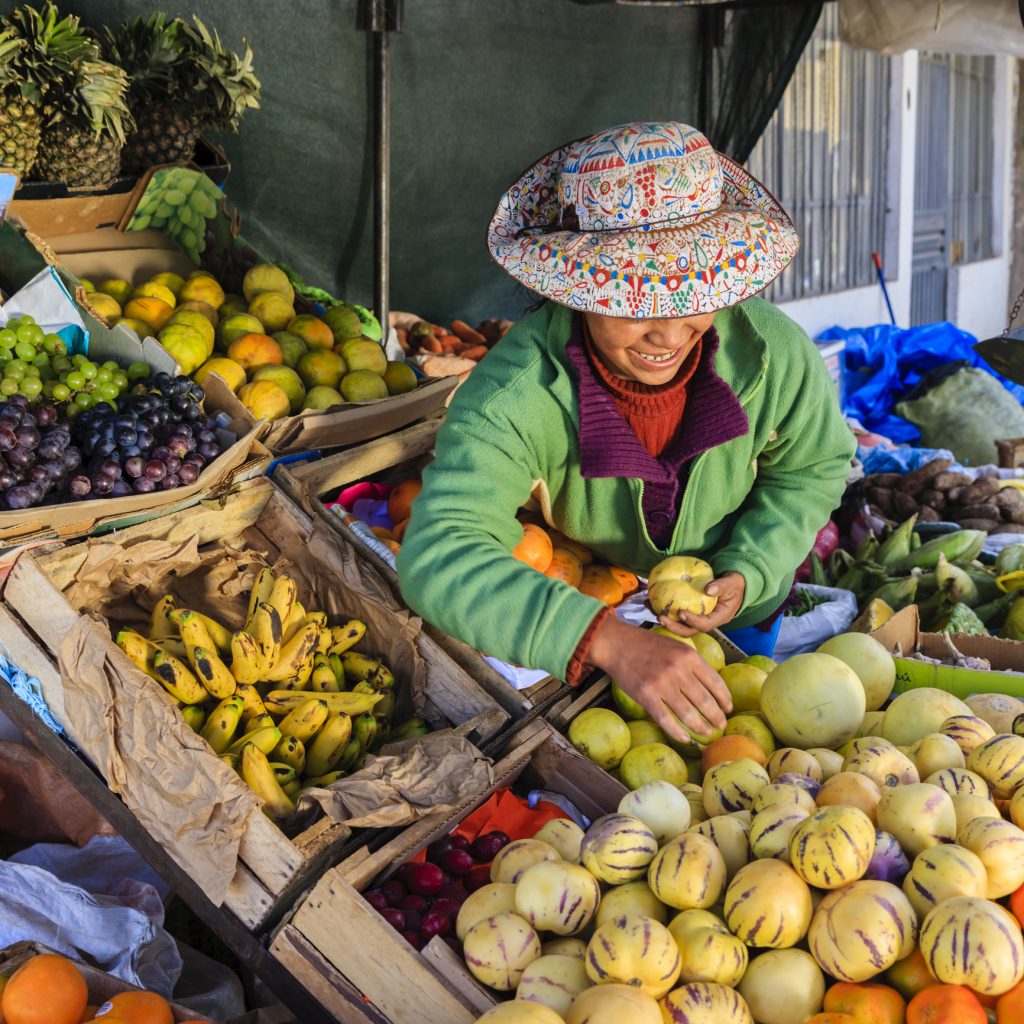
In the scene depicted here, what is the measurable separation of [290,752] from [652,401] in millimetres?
1002

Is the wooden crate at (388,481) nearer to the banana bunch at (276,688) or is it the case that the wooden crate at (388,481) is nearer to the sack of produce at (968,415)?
the banana bunch at (276,688)

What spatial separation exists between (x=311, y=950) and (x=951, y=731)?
3.67ft

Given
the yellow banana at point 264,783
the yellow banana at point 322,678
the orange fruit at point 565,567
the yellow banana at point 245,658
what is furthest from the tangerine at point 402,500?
the yellow banana at point 264,783

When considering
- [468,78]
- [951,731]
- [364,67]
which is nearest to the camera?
[951,731]

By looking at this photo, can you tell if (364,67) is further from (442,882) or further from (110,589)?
(442,882)

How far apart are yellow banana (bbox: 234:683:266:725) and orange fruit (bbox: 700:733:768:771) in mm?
881

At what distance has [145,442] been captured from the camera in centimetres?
245

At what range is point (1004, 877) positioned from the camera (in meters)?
1.43

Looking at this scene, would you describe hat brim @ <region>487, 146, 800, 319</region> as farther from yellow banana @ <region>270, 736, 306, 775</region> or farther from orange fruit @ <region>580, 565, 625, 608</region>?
yellow banana @ <region>270, 736, 306, 775</region>

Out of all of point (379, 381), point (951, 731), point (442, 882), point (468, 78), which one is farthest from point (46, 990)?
point (468, 78)

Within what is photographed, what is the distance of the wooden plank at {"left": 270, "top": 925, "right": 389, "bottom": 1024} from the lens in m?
1.66

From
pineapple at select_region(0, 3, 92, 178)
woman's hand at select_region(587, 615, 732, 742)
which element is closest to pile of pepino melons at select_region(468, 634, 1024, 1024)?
woman's hand at select_region(587, 615, 732, 742)

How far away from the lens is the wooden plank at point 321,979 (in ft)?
5.46

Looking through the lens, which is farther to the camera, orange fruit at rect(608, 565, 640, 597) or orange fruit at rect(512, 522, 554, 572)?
orange fruit at rect(608, 565, 640, 597)
